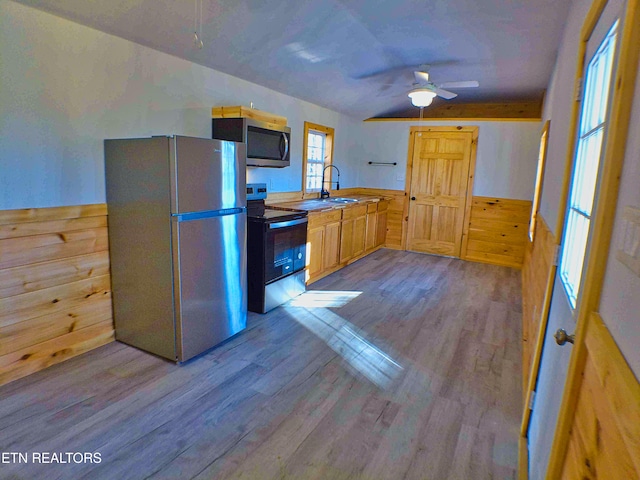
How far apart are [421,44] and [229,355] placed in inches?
131

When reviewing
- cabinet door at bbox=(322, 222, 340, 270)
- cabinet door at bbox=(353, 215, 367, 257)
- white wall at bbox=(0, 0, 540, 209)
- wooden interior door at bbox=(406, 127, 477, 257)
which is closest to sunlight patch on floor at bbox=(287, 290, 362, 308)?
cabinet door at bbox=(322, 222, 340, 270)

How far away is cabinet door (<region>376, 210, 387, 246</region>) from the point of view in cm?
631

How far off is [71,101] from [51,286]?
121 centimetres

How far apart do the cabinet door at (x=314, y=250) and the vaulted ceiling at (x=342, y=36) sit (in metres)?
1.69

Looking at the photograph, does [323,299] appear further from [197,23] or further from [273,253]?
[197,23]

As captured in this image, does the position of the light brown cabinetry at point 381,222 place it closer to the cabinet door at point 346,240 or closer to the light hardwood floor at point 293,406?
the cabinet door at point 346,240

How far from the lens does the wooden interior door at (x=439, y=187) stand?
6008mm

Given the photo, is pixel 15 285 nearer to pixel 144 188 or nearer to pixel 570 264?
pixel 144 188

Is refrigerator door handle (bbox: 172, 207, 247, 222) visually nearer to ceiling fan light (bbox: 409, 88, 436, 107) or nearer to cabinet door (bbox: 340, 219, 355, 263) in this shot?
cabinet door (bbox: 340, 219, 355, 263)

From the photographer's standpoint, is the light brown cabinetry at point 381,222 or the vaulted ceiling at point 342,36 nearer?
the vaulted ceiling at point 342,36

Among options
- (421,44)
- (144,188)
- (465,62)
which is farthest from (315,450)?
(465,62)

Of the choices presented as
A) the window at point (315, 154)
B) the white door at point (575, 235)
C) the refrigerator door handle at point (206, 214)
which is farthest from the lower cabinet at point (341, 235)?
the white door at point (575, 235)

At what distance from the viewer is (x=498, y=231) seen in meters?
5.85

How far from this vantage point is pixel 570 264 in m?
1.64
